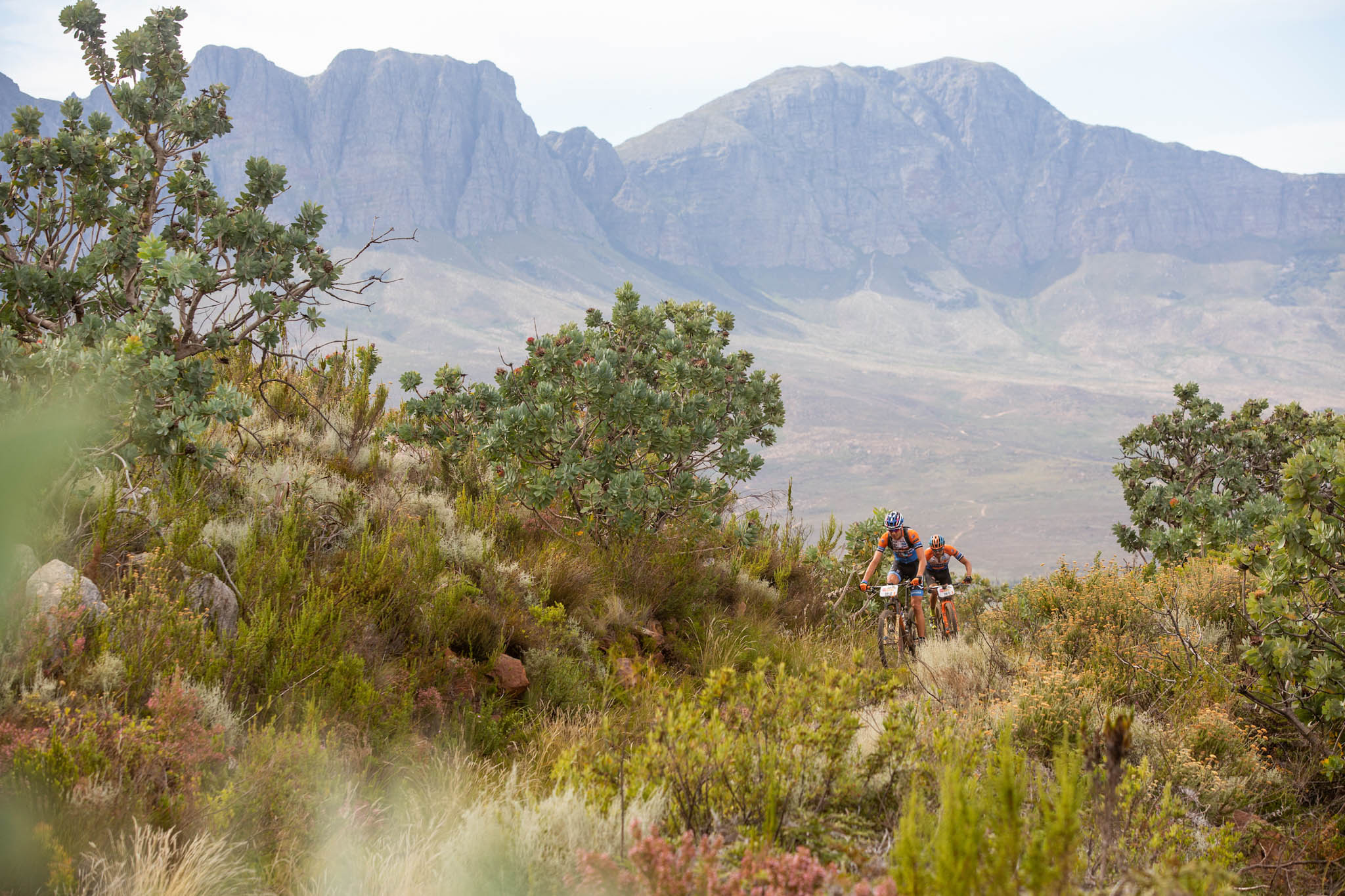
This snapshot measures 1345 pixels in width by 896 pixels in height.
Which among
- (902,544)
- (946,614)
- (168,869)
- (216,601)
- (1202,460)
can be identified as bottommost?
(946,614)

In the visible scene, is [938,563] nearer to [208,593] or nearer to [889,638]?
[889,638]

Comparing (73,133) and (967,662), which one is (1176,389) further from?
(73,133)

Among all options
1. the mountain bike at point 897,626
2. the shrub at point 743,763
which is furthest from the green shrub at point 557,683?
the mountain bike at point 897,626

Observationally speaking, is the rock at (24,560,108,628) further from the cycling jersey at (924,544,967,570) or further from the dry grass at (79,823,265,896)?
the cycling jersey at (924,544,967,570)

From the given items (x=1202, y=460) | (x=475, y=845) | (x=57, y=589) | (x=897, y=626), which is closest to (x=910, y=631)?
(x=897, y=626)

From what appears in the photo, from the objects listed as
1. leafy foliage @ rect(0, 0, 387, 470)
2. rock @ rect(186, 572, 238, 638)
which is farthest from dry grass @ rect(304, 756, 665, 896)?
leafy foliage @ rect(0, 0, 387, 470)

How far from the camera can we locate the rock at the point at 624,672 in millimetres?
5434

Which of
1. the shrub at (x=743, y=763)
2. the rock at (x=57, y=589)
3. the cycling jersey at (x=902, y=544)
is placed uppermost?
the rock at (x=57, y=589)

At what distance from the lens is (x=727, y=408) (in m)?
8.20

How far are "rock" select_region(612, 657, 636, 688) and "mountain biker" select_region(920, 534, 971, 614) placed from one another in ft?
13.1

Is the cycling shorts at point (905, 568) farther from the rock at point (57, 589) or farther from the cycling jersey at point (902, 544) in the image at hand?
the rock at point (57, 589)

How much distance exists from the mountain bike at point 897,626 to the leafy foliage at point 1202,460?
21.2 ft

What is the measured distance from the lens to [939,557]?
28.1 feet

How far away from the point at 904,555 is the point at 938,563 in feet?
1.87
